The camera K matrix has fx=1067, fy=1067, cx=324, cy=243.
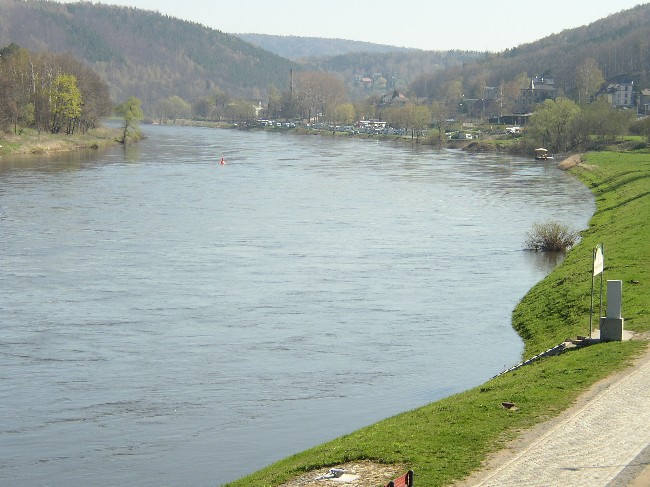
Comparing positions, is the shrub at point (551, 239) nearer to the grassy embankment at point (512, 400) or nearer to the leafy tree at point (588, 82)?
the grassy embankment at point (512, 400)

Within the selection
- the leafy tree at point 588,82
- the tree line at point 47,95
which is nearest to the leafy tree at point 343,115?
the leafy tree at point 588,82

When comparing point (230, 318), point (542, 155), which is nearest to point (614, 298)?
point (230, 318)

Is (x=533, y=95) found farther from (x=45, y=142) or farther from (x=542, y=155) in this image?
(x=45, y=142)

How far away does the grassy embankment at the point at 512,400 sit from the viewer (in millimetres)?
16078

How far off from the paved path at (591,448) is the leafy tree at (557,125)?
9560cm

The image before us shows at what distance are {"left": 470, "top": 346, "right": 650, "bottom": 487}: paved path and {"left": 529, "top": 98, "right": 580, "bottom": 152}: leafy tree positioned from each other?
95.6 m

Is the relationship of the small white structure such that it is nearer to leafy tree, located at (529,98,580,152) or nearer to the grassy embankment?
the grassy embankment

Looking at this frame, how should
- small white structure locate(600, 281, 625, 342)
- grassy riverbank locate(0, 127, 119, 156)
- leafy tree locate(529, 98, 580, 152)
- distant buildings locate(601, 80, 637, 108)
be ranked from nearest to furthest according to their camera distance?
small white structure locate(600, 281, 625, 342) → grassy riverbank locate(0, 127, 119, 156) → leafy tree locate(529, 98, 580, 152) → distant buildings locate(601, 80, 637, 108)

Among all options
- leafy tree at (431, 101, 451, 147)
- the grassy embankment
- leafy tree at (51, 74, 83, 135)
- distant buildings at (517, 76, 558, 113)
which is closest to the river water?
the grassy embankment

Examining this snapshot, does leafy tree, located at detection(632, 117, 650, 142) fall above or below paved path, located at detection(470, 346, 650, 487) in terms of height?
above

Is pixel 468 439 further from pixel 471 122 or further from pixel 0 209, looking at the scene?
pixel 471 122

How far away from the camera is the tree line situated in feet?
347

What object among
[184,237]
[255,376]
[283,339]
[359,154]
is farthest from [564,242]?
[359,154]

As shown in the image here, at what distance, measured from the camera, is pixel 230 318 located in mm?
31062
